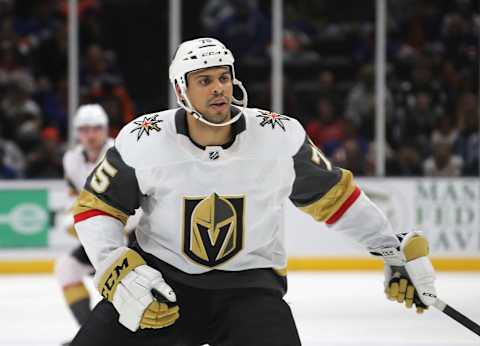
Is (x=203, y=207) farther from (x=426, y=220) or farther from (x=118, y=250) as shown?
(x=426, y=220)

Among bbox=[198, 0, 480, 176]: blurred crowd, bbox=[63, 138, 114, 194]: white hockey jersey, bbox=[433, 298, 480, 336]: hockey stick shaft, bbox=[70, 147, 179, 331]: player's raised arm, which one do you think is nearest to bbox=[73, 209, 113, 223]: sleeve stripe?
bbox=[70, 147, 179, 331]: player's raised arm

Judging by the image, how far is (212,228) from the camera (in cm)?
297

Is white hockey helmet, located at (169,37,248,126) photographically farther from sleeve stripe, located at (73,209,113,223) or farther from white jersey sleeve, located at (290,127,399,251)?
sleeve stripe, located at (73,209,113,223)

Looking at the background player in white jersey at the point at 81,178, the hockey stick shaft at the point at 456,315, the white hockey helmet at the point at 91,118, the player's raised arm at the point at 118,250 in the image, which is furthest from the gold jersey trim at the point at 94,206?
the white hockey helmet at the point at 91,118

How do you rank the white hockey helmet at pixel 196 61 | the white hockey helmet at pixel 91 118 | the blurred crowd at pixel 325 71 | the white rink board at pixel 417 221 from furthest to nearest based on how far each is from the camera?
the blurred crowd at pixel 325 71 < the white rink board at pixel 417 221 < the white hockey helmet at pixel 91 118 < the white hockey helmet at pixel 196 61

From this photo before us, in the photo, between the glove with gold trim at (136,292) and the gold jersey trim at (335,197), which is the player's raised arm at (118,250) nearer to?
the glove with gold trim at (136,292)

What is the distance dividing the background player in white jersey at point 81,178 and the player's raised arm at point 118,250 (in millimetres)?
2126

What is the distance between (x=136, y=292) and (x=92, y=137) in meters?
2.54

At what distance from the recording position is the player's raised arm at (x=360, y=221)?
3.10 metres

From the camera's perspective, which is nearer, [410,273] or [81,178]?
[410,273]

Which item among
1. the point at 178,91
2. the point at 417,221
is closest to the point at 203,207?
the point at 178,91

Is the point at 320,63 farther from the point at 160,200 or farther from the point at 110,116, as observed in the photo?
the point at 160,200

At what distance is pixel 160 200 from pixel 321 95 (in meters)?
6.14

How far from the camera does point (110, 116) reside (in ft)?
29.1
